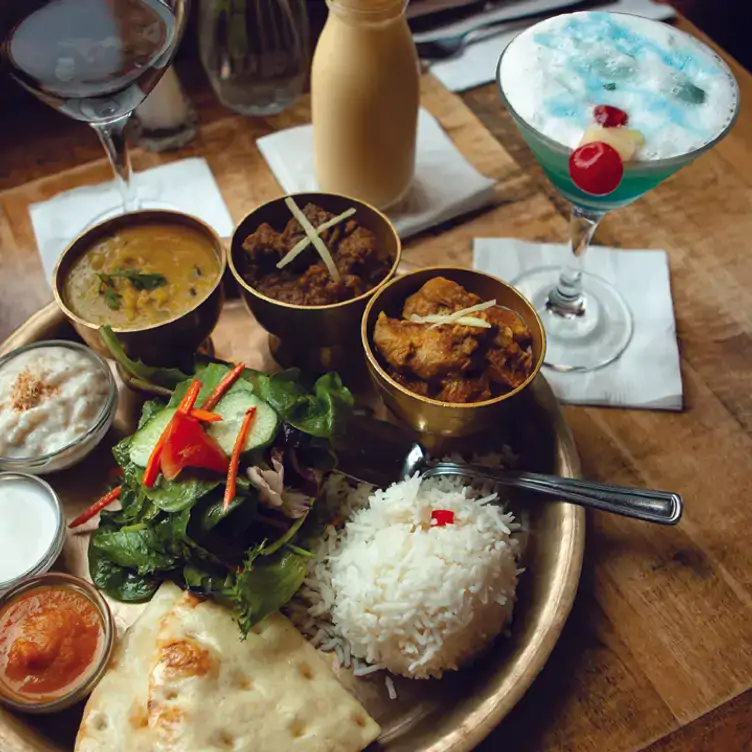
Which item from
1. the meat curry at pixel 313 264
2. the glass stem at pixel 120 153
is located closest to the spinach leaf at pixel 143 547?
the meat curry at pixel 313 264

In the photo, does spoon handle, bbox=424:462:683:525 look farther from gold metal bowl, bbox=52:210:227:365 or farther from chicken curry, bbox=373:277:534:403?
gold metal bowl, bbox=52:210:227:365

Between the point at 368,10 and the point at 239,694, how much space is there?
1.50m

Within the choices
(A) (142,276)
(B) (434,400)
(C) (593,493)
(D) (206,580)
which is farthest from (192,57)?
(C) (593,493)

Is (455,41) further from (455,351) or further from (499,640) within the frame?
(499,640)

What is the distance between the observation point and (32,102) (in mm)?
2545

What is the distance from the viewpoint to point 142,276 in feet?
5.50

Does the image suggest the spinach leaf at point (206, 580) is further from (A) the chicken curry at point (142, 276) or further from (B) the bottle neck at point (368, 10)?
(B) the bottle neck at point (368, 10)

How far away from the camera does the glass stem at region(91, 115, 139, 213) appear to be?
183 cm

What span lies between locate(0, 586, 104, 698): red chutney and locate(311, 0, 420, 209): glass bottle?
128 centimetres

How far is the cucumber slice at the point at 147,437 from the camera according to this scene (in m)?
1.44

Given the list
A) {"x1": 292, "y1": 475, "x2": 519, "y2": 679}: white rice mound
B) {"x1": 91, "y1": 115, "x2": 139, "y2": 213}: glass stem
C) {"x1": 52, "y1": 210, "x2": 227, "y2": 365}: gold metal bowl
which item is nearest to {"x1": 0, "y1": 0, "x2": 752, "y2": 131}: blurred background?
{"x1": 91, "y1": 115, "x2": 139, "y2": 213}: glass stem

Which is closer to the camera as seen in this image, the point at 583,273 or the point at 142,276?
the point at 142,276

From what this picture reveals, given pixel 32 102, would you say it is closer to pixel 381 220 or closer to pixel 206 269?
pixel 206 269

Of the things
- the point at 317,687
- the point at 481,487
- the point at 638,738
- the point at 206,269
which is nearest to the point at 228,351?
the point at 206,269
